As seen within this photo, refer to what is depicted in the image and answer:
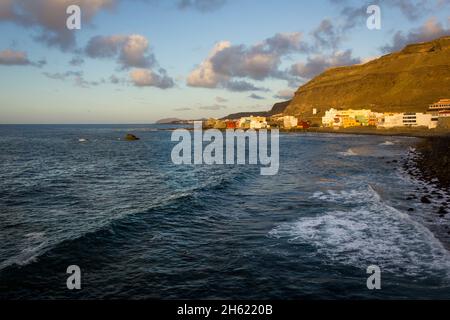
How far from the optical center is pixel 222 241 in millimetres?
17859

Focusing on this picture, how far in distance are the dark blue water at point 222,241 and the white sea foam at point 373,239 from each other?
0.17ft

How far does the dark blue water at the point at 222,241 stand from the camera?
505 inches

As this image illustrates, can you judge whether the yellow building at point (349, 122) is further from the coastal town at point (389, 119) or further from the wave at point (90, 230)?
the wave at point (90, 230)

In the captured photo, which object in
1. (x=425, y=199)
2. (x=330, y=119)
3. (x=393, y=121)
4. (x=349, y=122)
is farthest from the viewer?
(x=330, y=119)

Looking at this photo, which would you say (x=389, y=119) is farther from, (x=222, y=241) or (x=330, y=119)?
(x=222, y=241)

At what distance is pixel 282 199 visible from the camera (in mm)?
27906

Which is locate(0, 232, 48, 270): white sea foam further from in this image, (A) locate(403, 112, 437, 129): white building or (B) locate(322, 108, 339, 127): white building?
(B) locate(322, 108, 339, 127): white building

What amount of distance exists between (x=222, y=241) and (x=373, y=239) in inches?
289

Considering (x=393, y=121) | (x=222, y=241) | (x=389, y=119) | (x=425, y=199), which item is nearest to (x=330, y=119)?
(x=389, y=119)
